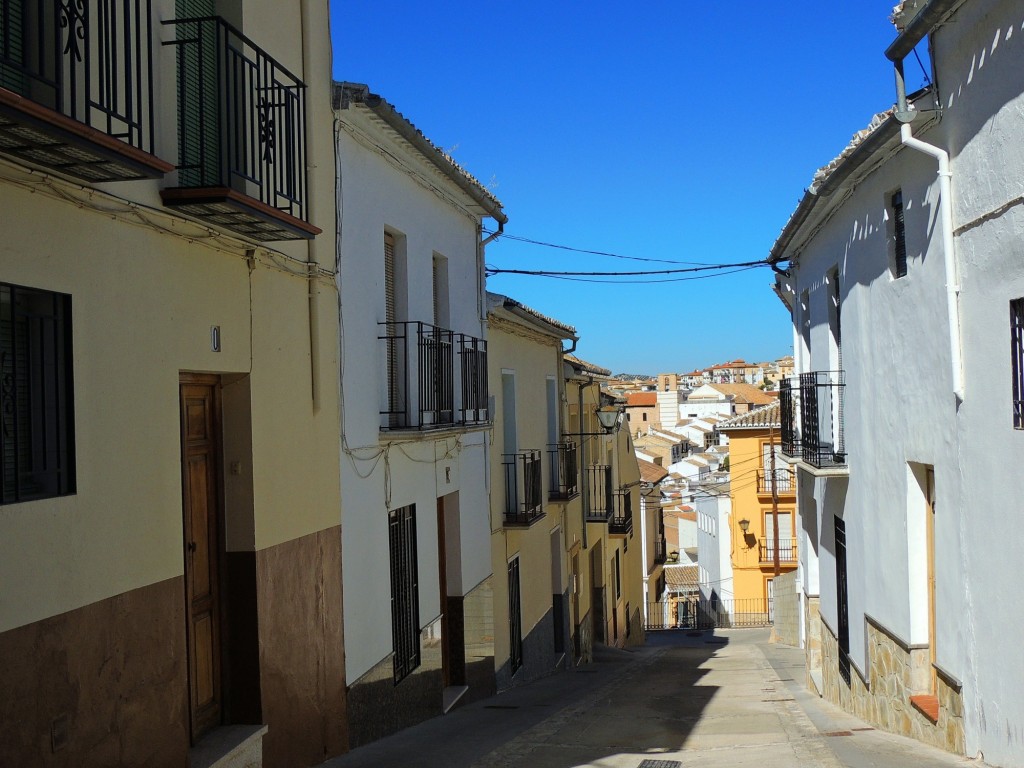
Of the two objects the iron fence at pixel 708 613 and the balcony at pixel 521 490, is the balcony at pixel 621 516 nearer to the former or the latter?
the iron fence at pixel 708 613

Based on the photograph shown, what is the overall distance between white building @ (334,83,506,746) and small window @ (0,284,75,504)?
12.4ft

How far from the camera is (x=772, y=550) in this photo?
33531mm

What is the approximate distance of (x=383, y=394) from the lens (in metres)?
9.59

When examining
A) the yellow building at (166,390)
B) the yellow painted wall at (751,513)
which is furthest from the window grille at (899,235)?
the yellow painted wall at (751,513)

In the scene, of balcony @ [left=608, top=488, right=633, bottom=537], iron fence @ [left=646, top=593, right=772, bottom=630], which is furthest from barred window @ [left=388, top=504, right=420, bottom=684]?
iron fence @ [left=646, top=593, right=772, bottom=630]

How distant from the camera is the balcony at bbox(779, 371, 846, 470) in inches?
488

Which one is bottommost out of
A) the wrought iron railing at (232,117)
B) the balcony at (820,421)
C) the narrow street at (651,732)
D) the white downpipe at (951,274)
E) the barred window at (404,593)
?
the narrow street at (651,732)

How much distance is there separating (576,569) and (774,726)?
10673 millimetres

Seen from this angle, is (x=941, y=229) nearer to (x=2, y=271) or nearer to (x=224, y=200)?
(x=224, y=200)

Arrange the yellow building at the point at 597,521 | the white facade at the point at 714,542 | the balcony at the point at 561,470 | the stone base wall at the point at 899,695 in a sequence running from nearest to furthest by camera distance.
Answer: the stone base wall at the point at 899,695 < the balcony at the point at 561,470 < the yellow building at the point at 597,521 < the white facade at the point at 714,542

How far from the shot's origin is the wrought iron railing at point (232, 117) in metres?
5.97

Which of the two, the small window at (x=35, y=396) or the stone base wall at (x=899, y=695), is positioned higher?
the small window at (x=35, y=396)

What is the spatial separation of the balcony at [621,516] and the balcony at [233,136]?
18.5 m

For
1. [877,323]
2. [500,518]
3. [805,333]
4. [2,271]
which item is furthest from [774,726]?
[2,271]
